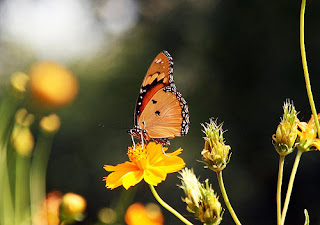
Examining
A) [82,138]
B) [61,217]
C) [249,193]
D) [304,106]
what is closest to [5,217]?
[61,217]

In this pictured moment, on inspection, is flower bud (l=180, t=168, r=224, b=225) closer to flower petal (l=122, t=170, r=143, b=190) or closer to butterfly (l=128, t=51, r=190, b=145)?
flower petal (l=122, t=170, r=143, b=190)

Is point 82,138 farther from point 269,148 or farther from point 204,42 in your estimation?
point 269,148

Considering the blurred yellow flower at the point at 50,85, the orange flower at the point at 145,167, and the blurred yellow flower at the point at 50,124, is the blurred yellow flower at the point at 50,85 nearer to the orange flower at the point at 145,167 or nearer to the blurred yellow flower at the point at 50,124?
the blurred yellow flower at the point at 50,124

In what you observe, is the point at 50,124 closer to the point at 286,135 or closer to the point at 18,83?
the point at 18,83

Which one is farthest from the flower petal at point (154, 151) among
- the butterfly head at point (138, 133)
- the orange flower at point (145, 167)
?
the butterfly head at point (138, 133)

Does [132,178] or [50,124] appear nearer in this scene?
[132,178]

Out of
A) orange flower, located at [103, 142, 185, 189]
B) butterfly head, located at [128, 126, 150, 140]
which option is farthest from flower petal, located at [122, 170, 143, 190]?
butterfly head, located at [128, 126, 150, 140]

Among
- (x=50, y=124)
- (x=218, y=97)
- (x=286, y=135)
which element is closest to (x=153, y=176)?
(x=286, y=135)
